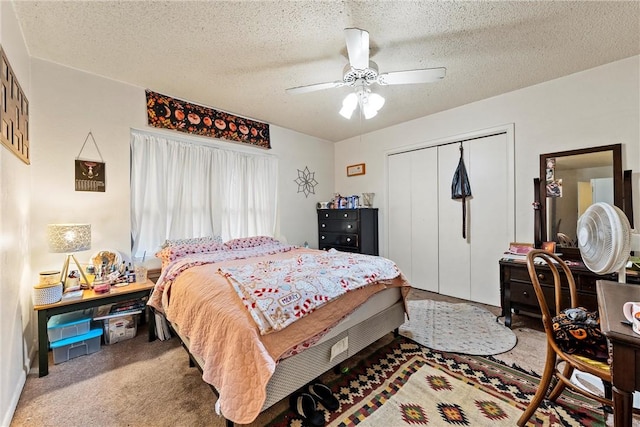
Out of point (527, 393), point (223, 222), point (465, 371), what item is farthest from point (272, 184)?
point (527, 393)

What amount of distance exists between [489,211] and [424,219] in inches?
32.0

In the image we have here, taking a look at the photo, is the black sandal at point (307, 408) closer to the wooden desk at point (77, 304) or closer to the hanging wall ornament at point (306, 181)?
the wooden desk at point (77, 304)

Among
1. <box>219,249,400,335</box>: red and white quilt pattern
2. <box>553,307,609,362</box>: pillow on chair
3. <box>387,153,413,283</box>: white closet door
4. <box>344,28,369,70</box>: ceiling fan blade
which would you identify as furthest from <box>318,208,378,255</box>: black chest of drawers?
<box>553,307,609,362</box>: pillow on chair

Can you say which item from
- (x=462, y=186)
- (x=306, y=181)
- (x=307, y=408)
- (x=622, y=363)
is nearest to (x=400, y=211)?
(x=462, y=186)

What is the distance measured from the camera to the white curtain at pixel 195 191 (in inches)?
109

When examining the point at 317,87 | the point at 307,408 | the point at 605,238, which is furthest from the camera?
the point at 317,87

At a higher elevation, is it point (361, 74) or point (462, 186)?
point (361, 74)

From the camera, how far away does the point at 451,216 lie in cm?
344

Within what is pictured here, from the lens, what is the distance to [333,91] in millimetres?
2822

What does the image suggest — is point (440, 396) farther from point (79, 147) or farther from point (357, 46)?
point (79, 147)

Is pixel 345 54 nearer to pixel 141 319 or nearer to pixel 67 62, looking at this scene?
pixel 67 62

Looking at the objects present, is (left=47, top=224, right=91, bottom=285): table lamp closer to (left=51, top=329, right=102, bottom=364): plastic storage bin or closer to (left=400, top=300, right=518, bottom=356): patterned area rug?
(left=51, top=329, right=102, bottom=364): plastic storage bin

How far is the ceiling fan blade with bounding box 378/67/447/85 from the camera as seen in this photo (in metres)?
1.82

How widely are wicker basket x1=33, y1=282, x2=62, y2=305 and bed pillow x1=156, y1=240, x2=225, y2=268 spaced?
73 cm
